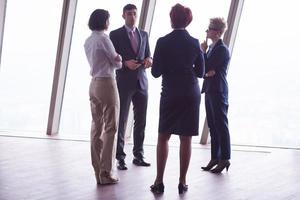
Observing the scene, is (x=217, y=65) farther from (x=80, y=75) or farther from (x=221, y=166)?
(x=80, y=75)

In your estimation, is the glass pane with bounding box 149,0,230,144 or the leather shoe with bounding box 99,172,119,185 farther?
the glass pane with bounding box 149,0,230,144

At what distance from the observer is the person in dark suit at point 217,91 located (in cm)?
600

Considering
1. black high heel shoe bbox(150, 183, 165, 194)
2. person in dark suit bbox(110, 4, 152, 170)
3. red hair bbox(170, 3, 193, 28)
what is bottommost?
black high heel shoe bbox(150, 183, 165, 194)

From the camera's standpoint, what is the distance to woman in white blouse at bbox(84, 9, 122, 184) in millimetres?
5246

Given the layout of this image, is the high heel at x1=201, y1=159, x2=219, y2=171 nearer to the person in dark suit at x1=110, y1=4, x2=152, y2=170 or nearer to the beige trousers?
the person in dark suit at x1=110, y1=4, x2=152, y2=170

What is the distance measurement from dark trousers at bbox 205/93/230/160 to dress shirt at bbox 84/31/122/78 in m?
1.22

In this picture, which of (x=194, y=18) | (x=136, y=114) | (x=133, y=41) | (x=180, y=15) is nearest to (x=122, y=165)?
(x=136, y=114)

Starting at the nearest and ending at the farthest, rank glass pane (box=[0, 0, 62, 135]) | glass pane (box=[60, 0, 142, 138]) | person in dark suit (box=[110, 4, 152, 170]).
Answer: person in dark suit (box=[110, 4, 152, 170]), glass pane (box=[60, 0, 142, 138]), glass pane (box=[0, 0, 62, 135])

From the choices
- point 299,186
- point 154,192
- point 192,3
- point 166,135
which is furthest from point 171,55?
point 192,3

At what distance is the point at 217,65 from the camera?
6.02 metres

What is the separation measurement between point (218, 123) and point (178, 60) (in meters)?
1.30

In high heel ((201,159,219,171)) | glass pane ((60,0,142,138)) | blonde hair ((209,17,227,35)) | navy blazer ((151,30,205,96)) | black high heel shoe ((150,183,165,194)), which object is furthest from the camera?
glass pane ((60,0,142,138))

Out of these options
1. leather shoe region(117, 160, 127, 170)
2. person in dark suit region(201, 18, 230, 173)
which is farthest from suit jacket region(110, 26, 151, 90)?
leather shoe region(117, 160, 127, 170)

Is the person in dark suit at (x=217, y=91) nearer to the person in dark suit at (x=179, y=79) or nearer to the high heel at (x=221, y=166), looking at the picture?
the high heel at (x=221, y=166)
